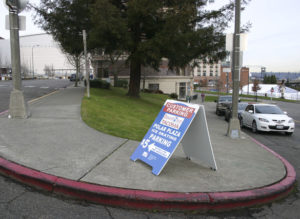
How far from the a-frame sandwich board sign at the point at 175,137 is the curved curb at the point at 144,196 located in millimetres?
900

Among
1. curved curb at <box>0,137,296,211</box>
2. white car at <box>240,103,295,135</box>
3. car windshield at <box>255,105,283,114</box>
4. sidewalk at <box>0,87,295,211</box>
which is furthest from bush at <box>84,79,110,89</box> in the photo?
curved curb at <box>0,137,296,211</box>

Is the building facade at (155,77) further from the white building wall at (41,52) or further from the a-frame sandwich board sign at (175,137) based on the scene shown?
the white building wall at (41,52)

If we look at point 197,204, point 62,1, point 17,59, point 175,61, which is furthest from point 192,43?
point 197,204

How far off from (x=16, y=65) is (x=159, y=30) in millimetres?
10445

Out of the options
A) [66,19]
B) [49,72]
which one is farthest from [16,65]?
[49,72]

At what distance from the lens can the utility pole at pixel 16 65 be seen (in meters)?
8.33

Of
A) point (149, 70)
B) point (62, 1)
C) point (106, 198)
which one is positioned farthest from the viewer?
point (149, 70)

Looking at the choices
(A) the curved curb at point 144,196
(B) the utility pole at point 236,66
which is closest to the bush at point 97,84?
(B) the utility pole at point 236,66

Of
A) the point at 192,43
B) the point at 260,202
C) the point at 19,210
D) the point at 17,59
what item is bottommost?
the point at 260,202

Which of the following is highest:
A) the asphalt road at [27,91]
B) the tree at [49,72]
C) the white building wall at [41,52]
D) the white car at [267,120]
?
the white building wall at [41,52]

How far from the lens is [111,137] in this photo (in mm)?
7352

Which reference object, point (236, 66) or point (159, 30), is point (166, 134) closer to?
point (236, 66)

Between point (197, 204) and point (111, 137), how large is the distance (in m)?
3.84

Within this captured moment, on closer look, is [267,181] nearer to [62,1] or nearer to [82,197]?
[82,197]
